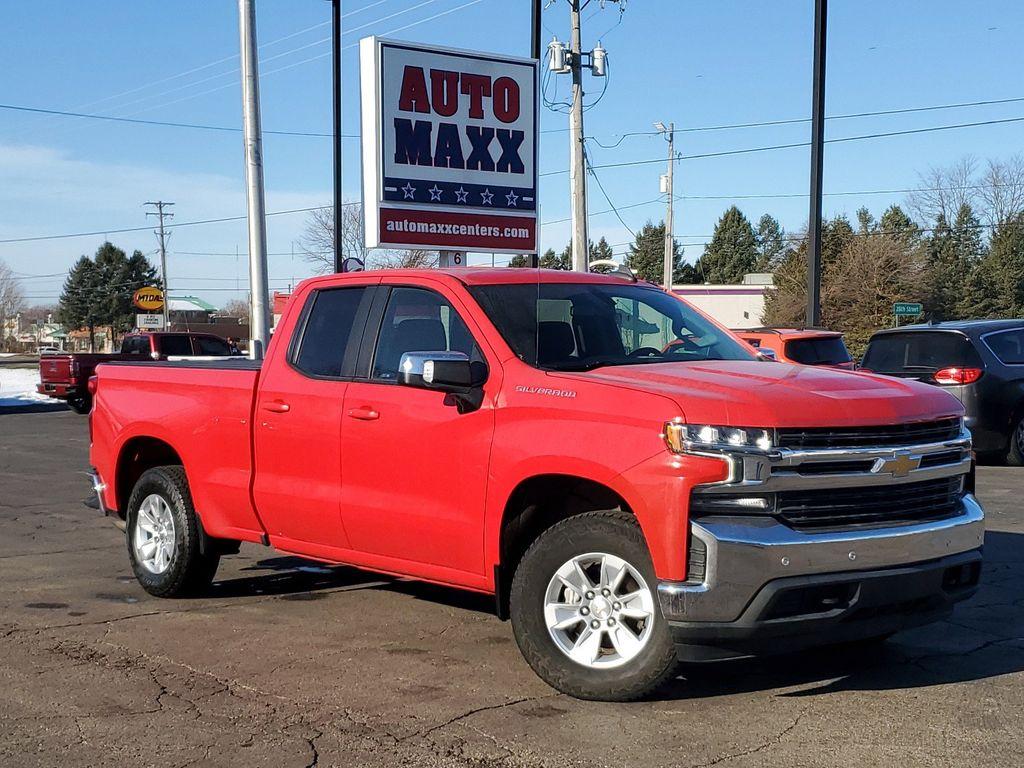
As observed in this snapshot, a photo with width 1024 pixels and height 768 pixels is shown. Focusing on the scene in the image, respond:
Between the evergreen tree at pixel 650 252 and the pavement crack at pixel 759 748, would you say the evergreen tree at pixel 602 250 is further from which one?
the pavement crack at pixel 759 748

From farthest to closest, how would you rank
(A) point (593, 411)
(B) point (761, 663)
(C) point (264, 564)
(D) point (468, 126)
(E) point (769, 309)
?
(E) point (769, 309), (D) point (468, 126), (C) point (264, 564), (B) point (761, 663), (A) point (593, 411)

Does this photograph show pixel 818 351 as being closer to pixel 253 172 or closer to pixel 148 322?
pixel 253 172

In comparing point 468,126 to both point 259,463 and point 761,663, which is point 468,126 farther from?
point 761,663

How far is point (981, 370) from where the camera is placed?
13.2 meters

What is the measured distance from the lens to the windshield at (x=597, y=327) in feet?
18.7

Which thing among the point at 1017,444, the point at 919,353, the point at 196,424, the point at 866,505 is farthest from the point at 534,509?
the point at 1017,444

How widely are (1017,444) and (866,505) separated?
9784 millimetres

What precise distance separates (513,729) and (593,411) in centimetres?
136

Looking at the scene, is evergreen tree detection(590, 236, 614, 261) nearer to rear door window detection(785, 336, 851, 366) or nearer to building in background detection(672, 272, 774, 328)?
building in background detection(672, 272, 774, 328)

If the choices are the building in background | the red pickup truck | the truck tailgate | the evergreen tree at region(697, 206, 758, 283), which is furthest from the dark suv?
the evergreen tree at region(697, 206, 758, 283)

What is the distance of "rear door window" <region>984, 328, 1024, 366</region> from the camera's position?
13.4 metres

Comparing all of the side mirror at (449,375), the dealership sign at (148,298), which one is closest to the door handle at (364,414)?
the side mirror at (449,375)

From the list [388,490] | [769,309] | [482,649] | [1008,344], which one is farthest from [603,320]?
[769,309]

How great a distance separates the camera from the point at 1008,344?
13.6 metres
